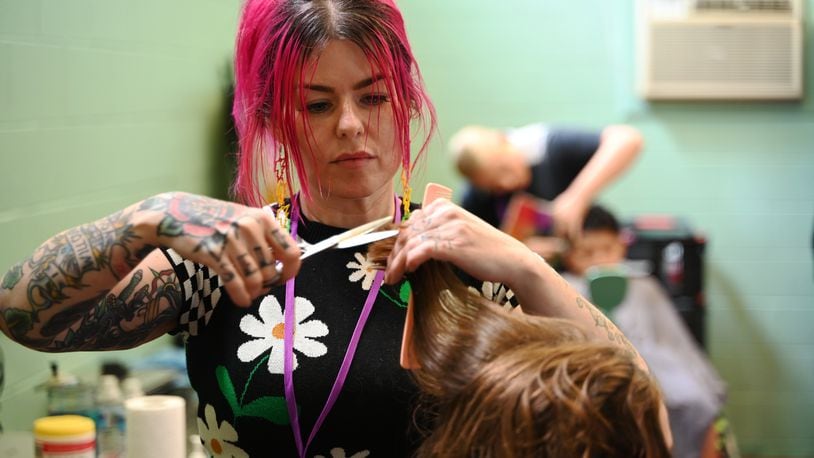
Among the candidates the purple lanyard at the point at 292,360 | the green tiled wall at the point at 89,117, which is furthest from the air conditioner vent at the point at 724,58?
the purple lanyard at the point at 292,360

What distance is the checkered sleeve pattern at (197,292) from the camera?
55.8 inches

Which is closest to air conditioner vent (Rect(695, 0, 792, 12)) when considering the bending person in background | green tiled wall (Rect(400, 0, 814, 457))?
green tiled wall (Rect(400, 0, 814, 457))

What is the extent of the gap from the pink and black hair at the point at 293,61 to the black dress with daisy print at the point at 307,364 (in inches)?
7.3

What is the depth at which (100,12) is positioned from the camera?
2898mm

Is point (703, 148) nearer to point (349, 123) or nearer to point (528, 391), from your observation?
point (349, 123)

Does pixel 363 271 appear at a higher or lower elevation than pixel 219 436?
higher

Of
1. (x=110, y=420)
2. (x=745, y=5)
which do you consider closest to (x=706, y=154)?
(x=745, y=5)

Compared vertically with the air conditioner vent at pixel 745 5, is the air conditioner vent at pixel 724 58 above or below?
below

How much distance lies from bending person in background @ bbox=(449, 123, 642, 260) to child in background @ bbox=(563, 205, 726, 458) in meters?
0.10

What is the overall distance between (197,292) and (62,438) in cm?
63

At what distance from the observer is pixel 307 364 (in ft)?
4.55

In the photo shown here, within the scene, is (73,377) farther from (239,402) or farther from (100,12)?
(239,402)

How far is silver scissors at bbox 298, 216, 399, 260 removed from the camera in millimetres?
1412

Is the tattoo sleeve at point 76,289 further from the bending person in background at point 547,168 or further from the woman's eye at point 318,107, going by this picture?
the bending person in background at point 547,168
